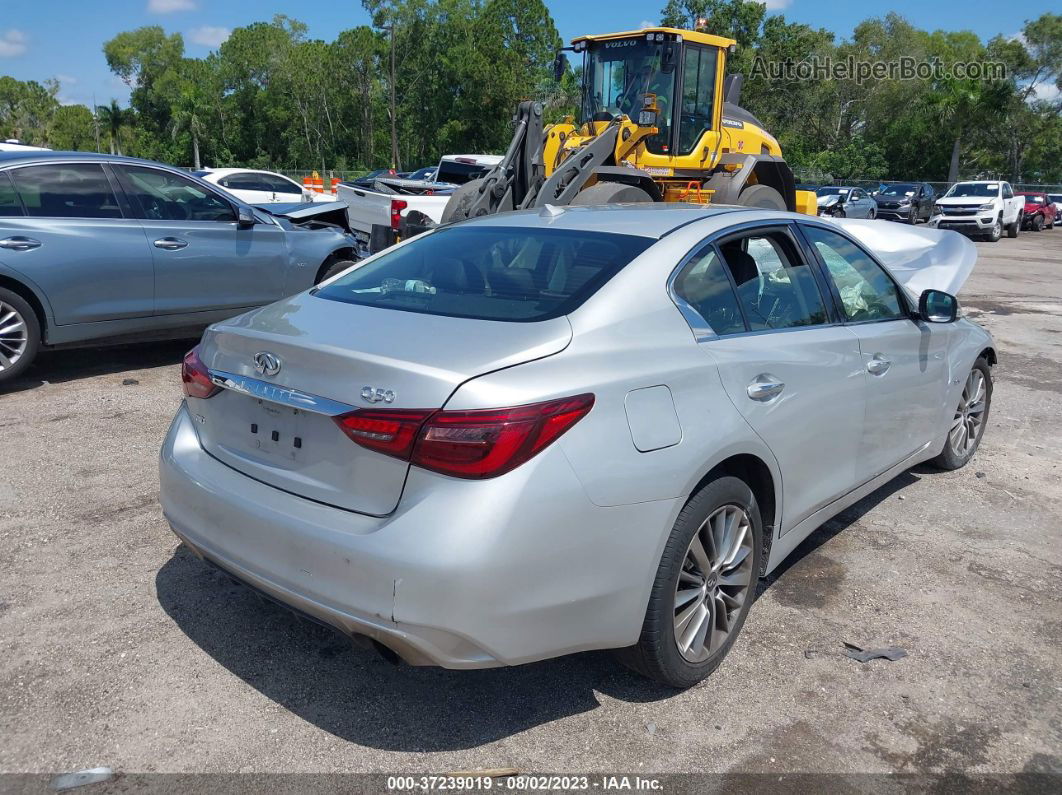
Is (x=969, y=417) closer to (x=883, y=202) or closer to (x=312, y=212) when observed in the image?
(x=312, y=212)

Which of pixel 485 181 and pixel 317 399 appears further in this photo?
pixel 485 181

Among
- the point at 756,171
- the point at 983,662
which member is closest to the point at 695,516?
the point at 983,662

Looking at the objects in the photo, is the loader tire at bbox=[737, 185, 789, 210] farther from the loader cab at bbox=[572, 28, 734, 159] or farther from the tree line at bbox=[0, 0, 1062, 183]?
the tree line at bbox=[0, 0, 1062, 183]

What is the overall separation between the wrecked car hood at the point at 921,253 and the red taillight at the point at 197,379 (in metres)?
6.62

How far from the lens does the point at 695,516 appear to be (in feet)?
9.64

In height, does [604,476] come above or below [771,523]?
above

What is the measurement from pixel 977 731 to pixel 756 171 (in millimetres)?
11604

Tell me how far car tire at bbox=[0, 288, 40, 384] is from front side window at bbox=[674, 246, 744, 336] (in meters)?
5.43

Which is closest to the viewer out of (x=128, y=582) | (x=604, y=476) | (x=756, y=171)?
(x=604, y=476)

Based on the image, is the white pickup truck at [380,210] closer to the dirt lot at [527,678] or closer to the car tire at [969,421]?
the dirt lot at [527,678]

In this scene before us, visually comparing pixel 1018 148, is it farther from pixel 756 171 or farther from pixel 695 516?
pixel 695 516

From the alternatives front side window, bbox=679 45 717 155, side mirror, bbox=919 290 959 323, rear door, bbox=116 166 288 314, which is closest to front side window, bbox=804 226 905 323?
side mirror, bbox=919 290 959 323

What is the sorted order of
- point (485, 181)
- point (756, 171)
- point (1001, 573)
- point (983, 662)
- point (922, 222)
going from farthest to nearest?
point (922, 222)
point (756, 171)
point (485, 181)
point (1001, 573)
point (983, 662)

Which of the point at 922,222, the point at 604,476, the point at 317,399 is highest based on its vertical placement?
the point at 317,399
